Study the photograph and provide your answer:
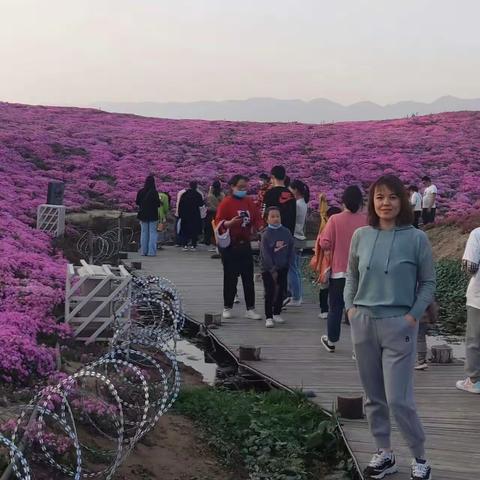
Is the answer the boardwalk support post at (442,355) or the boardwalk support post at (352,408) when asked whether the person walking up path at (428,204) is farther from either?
the boardwalk support post at (352,408)

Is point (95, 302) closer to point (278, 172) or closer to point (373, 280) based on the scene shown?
point (278, 172)

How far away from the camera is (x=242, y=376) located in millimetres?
9094

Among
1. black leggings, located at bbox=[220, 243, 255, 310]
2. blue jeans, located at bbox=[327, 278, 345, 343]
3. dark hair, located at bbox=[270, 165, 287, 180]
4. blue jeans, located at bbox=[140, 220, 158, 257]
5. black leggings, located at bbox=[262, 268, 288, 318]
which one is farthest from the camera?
blue jeans, located at bbox=[140, 220, 158, 257]

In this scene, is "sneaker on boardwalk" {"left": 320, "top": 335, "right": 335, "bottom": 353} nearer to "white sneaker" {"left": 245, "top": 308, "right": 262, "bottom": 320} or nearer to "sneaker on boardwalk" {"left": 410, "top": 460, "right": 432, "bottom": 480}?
"white sneaker" {"left": 245, "top": 308, "right": 262, "bottom": 320}

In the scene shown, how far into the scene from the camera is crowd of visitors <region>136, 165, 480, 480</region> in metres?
4.97

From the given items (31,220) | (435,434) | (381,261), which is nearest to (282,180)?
(435,434)

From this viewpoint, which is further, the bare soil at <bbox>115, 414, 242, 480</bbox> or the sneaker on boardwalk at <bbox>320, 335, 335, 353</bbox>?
the sneaker on boardwalk at <bbox>320, 335, 335, 353</bbox>

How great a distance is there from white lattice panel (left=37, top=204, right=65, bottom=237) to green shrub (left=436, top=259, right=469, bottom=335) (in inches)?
330

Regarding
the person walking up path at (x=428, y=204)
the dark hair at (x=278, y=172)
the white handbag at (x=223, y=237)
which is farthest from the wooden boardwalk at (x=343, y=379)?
the person walking up path at (x=428, y=204)

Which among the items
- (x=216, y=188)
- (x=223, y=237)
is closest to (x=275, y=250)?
(x=223, y=237)

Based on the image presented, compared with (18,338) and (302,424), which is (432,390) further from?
(18,338)

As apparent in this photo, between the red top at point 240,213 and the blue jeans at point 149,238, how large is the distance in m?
8.69

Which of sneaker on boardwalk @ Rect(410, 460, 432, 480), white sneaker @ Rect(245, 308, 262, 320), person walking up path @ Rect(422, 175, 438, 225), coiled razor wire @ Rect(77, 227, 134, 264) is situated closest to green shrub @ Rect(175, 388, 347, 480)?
sneaker on boardwalk @ Rect(410, 460, 432, 480)

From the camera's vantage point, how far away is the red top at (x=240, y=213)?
9828 mm
